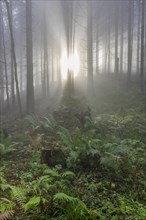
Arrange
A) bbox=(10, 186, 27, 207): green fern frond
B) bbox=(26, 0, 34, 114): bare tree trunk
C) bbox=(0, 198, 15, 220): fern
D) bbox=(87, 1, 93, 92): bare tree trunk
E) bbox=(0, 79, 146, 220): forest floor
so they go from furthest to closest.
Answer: bbox=(87, 1, 93, 92): bare tree trunk, bbox=(26, 0, 34, 114): bare tree trunk, bbox=(10, 186, 27, 207): green fern frond, bbox=(0, 79, 146, 220): forest floor, bbox=(0, 198, 15, 220): fern

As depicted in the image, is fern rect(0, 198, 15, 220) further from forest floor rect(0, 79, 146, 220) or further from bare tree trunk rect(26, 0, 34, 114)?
bare tree trunk rect(26, 0, 34, 114)

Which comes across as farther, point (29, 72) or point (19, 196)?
point (29, 72)

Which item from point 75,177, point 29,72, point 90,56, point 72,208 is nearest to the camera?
point 72,208

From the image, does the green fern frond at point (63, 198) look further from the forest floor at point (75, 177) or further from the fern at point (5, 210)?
the fern at point (5, 210)

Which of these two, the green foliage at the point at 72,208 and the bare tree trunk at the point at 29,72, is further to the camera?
the bare tree trunk at the point at 29,72

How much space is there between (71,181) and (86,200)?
1019mm

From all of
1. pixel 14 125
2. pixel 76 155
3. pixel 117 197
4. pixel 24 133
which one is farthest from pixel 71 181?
pixel 14 125

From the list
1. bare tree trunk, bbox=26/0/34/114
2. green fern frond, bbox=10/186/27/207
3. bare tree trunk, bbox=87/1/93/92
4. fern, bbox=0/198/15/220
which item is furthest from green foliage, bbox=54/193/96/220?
bare tree trunk, bbox=87/1/93/92

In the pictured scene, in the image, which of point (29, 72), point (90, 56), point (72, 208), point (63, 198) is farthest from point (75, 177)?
point (90, 56)

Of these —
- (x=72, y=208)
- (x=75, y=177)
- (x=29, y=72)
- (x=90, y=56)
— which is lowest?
(x=75, y=177)

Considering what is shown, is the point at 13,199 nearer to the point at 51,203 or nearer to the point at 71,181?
the point at 51,203

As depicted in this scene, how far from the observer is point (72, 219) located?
462cm

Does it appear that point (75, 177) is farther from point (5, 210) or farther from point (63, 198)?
point (5, 210)

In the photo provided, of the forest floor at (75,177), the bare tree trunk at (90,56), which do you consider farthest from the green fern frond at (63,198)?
the bare tree trunk at (90,56)
